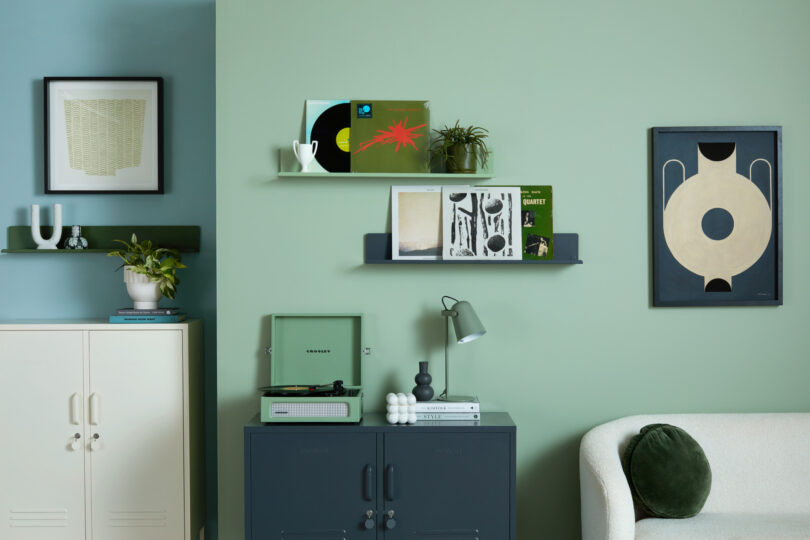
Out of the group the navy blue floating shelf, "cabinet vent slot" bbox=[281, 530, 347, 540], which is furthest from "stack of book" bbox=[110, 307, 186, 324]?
"cabinet vent slot" bbox=[281, 530, 347, 540]

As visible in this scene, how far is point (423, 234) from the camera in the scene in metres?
2.63

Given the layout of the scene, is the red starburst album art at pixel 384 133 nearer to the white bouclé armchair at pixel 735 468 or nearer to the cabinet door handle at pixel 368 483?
the cabinet door handle at pixel 368 483

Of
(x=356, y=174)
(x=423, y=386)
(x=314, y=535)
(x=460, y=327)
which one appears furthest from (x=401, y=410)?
(x=356, y=174)

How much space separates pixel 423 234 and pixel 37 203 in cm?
181

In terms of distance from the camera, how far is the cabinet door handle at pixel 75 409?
2596mm

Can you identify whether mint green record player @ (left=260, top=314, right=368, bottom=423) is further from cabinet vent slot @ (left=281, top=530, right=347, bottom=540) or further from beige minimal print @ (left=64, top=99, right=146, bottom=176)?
beige minimal print @ (left=64, top=99, right=146, bottom=176)

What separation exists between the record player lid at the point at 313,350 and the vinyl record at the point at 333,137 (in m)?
0.63

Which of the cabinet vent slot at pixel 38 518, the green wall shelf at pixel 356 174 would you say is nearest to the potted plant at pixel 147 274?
the green wall shelf at pixel 356 174

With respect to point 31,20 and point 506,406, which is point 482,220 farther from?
point 31,20

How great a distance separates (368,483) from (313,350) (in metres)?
0.58

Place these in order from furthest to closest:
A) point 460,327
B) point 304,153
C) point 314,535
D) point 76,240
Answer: point 76,240 < point 304,153 < point 460,327 < point 314,535

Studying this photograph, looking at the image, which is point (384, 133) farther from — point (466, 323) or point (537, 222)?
point (466, 323)

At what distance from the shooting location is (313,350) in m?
2.61

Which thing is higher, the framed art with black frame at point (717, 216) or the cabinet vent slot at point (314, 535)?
the framed art with black frame at point (717, 216)
